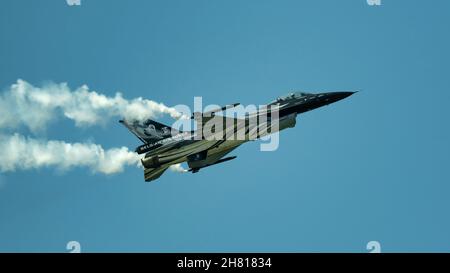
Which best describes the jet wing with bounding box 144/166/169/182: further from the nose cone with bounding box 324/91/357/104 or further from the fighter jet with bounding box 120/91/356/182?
the nose cone with bounding box 324/91/357/104

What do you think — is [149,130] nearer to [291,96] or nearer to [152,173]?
[152,173]

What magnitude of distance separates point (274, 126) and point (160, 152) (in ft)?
33.7

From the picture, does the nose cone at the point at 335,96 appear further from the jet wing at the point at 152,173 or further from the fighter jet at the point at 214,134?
the jet wing at the point at 152,173

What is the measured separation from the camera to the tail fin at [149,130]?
63125 millimetres

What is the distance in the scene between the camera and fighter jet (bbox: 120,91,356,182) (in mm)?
60469

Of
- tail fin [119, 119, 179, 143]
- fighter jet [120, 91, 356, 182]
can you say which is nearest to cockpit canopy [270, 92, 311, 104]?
fighter jet [120, 91, 356, 182]

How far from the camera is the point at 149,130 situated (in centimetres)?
6375
